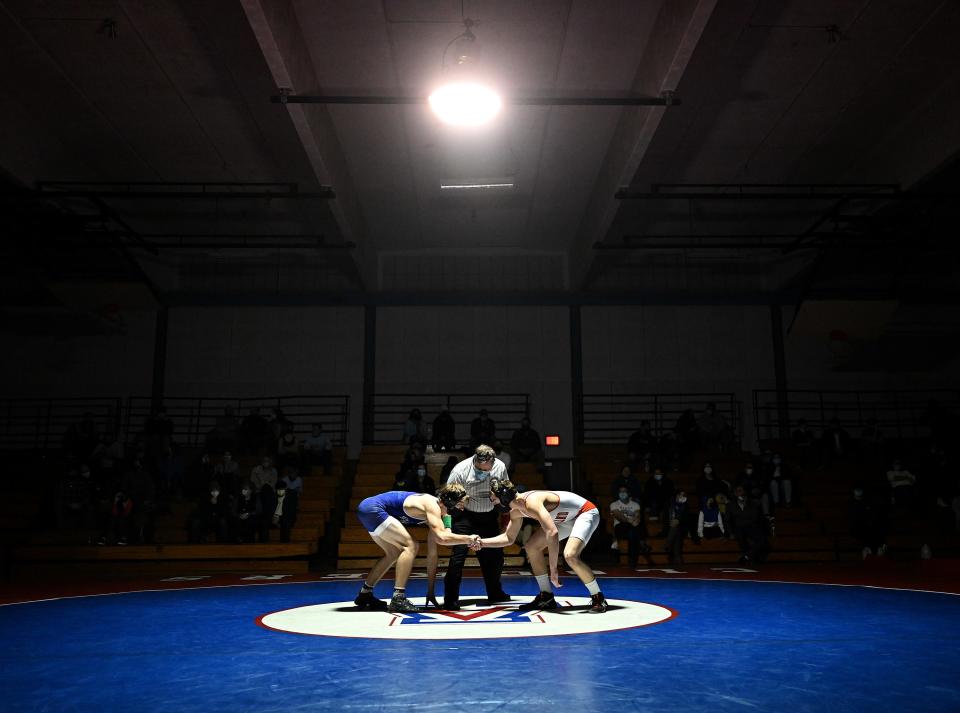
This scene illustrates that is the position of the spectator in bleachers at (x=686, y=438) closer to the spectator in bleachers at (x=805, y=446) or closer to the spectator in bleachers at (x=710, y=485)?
the spectator in bleachers at (x=805, y=446)

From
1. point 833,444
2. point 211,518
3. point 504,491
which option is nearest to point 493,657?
point 504,491

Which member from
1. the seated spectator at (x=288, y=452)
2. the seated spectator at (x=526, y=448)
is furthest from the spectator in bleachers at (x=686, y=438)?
the seated spectator at (x=288, y=452)

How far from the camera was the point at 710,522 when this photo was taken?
14.2 m

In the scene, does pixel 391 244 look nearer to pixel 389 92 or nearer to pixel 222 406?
pixel 222 406

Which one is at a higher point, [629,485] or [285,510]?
[629,485]

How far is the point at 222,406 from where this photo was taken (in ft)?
71.7

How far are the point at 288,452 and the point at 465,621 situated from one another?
37.9ft

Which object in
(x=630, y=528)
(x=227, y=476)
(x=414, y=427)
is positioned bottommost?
(x=630, y=528)

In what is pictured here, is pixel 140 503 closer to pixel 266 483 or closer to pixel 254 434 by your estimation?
pixel 266 483

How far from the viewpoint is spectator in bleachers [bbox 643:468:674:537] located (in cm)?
1533

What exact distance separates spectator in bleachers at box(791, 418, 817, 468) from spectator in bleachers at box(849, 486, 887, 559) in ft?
12.0

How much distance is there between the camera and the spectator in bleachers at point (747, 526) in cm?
1378

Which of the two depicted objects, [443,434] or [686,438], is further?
[443,434]

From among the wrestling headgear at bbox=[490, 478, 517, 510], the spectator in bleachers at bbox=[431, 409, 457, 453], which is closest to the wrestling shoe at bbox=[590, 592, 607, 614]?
the wrestling headgear at bbox=[490, 478, 517, 510]
